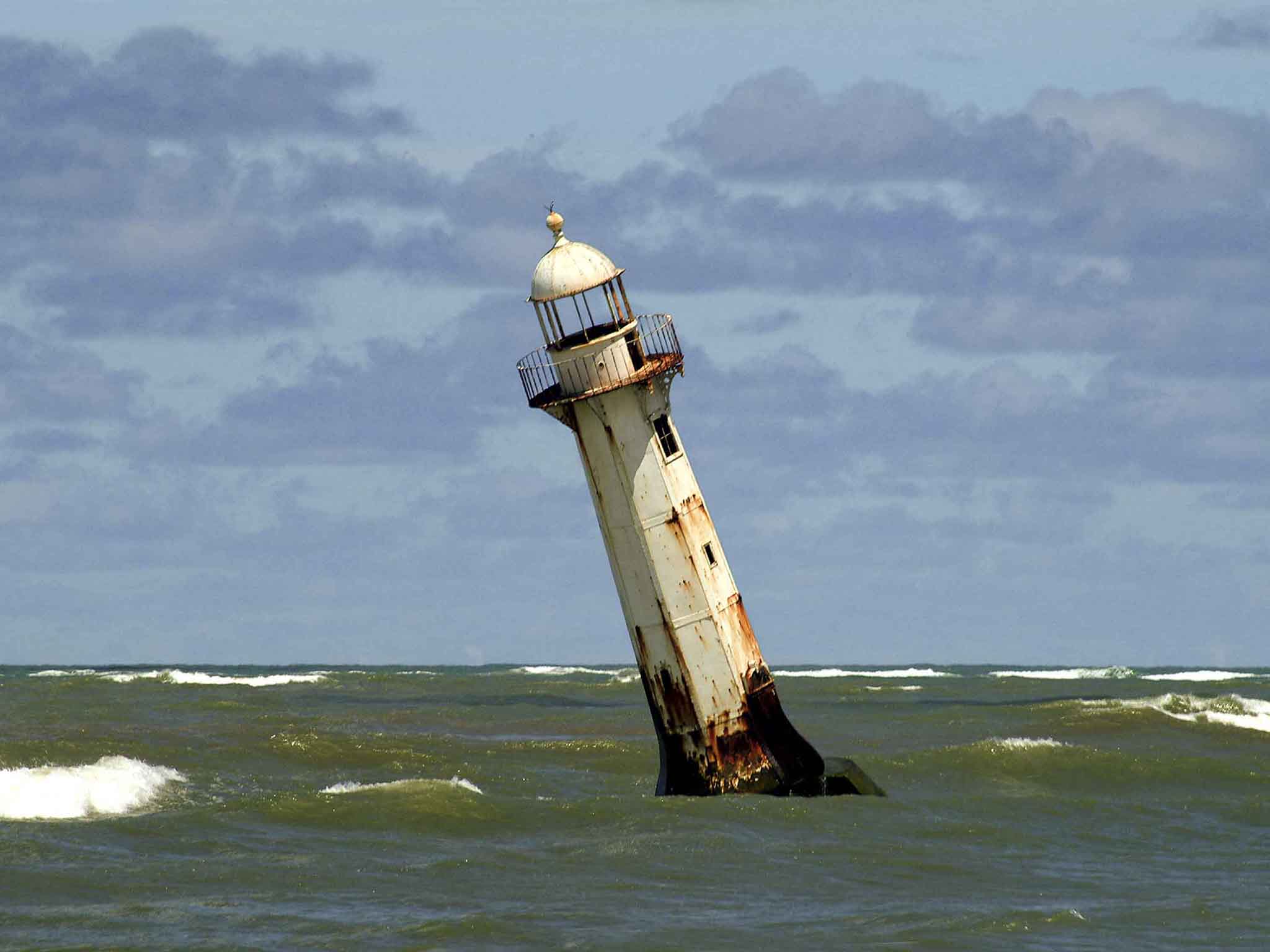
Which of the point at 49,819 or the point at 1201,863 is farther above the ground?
the point at 49,819

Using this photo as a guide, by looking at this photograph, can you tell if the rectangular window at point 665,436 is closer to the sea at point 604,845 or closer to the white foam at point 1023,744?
the sea at point 604,845

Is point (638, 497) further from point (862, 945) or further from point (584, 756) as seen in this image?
point (584, 756)

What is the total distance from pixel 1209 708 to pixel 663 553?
25.4m

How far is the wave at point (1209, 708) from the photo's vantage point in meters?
39.2

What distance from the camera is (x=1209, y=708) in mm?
43250

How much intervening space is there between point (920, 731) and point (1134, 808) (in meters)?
14.2

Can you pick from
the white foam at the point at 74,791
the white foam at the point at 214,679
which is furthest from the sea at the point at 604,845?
the white foam at the point at 214,679

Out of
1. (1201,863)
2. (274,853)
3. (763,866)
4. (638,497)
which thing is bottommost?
(1201,863)

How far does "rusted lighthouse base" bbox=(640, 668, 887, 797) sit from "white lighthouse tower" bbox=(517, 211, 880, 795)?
2 cm

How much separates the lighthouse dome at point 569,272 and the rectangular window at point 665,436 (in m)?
1.90

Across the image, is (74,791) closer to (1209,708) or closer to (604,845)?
(604,845)

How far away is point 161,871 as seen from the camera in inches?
719

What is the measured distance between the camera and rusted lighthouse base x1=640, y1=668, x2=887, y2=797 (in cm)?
2255

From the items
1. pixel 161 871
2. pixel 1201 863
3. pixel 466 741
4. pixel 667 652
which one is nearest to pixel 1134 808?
pixel 1201 863
